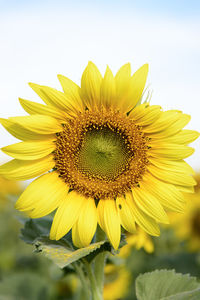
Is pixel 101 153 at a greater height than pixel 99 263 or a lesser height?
greater

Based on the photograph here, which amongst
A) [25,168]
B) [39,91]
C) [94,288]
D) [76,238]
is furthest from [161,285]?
[39,91]

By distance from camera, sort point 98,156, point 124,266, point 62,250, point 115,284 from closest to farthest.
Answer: point 62,250, point 98,156, point 115,284, point 124,266

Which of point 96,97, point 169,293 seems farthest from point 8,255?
point 96,97

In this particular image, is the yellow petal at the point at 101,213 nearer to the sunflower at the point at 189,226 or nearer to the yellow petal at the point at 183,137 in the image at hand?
the yellow petal at the point at 183,137

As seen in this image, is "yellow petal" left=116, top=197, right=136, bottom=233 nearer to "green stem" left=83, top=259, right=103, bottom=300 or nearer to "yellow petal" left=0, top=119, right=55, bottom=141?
"green stem" left=83, top=259, right=103, bottom=300

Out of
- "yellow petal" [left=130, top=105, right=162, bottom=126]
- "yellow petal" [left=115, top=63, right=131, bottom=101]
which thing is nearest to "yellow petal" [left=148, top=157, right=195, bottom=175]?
"yellow petal" [left=130, top=105, right=162, bottom=126]

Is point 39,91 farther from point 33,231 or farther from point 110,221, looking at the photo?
point 33,231
